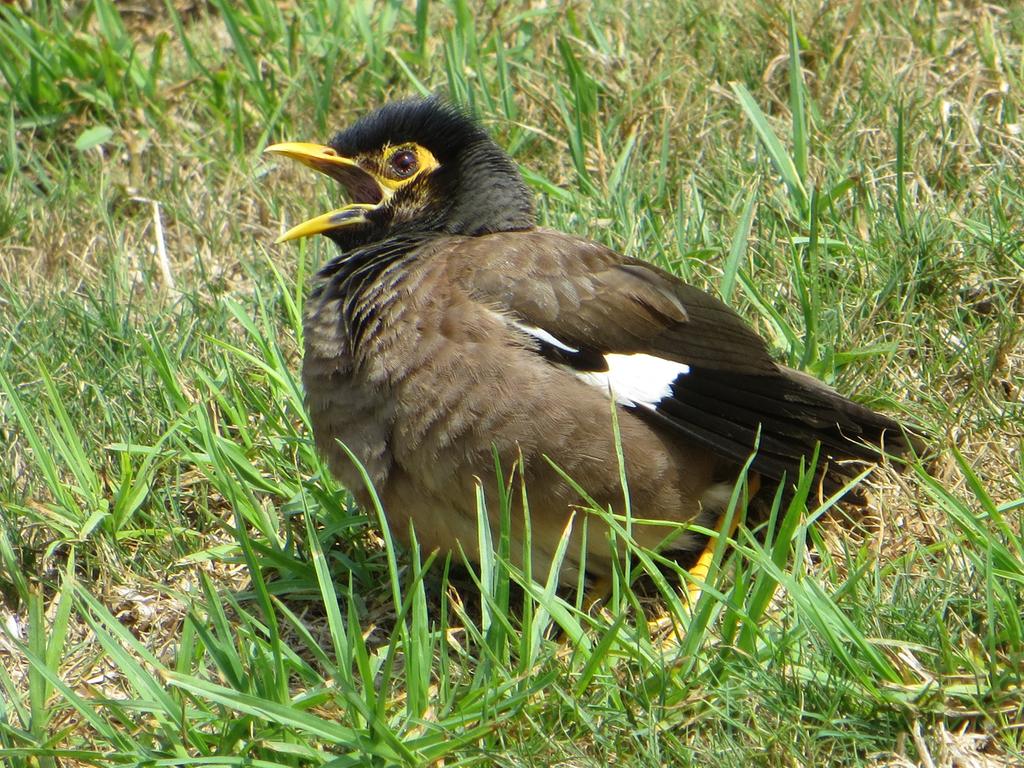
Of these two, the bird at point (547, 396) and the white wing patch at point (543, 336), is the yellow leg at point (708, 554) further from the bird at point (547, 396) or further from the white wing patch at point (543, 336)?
the white wing patch at point (543, 336)

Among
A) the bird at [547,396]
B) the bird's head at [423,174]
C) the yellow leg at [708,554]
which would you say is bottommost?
the yellow leg at [708,554]

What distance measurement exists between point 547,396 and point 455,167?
1146 millimetres

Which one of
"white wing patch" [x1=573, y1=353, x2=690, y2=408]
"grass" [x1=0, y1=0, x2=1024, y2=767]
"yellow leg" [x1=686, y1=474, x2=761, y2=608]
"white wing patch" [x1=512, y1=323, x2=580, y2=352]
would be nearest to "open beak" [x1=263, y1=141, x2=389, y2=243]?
"grass" [x1=0, y1=0, x2=1024, y2=767]

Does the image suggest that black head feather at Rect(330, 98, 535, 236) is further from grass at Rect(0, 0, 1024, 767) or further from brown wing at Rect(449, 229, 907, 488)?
grass at Rect(0, 0, 1024, 767)

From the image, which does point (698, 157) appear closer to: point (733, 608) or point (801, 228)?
point (801, 228)

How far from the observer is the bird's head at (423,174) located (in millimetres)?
4418

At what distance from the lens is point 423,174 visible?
4.48 metres

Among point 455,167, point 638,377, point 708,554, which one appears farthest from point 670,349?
point 455,167

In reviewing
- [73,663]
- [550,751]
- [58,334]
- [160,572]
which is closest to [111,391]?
[58,334]

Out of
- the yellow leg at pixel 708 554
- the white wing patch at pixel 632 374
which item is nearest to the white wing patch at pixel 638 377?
the white wing patch at pixel 632 374

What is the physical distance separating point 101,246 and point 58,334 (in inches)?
35.1

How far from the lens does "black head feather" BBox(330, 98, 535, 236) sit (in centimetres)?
441

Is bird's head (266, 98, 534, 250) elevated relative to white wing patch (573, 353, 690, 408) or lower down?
elevated

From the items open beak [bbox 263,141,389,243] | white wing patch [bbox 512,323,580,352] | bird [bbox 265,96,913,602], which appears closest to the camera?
bird [bbox 265,96,913,602]
